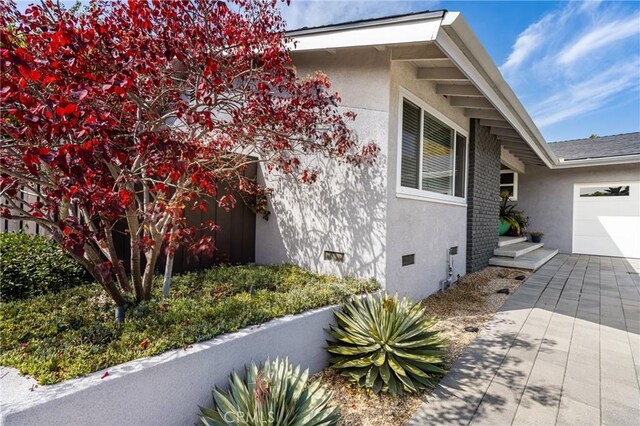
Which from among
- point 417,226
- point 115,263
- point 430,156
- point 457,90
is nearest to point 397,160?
point 417,226

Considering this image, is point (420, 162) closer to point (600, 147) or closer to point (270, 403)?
point (270, 403)

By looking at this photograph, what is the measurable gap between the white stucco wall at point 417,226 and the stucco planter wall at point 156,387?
96.2 inches

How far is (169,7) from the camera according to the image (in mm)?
3039

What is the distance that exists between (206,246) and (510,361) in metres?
3.82

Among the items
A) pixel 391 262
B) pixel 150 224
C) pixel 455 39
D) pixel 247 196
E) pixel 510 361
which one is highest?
pixel 455 39

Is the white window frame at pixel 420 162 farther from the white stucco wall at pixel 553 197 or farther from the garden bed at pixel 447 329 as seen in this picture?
the white stucco wall at pixel 553 197

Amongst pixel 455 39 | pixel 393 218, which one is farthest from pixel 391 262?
pixel 455 39

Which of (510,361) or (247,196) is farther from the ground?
(247,196)

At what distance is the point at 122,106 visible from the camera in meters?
3.08

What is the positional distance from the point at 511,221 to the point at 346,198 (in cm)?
1017

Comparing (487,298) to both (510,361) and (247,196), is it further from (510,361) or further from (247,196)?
(247,196)

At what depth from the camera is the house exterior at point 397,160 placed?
4.73 metres

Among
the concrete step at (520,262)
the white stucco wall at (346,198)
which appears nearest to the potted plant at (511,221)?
the concrete step at (520,262)

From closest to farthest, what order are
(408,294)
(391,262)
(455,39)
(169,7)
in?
(169,7) → (455,39) → (391,262) → (408,294)
